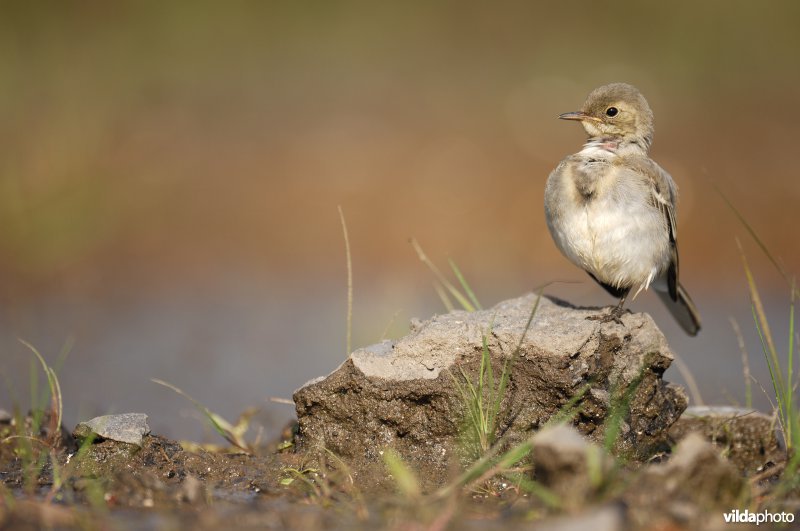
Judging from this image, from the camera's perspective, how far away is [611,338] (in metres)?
5.09

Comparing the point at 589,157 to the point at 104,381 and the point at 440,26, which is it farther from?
the point at 440,26

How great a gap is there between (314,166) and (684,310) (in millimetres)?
7618

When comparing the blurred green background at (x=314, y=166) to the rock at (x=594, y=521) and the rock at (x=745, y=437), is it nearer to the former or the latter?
the rock at (x=745, y=437)

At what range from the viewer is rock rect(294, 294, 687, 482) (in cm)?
484

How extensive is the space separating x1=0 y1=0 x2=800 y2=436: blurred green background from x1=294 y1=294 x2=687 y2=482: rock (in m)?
1.86

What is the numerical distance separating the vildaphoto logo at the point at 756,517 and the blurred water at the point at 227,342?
2532 millimetres

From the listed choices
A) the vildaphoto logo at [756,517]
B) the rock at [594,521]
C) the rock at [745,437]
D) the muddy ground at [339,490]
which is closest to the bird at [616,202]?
the rock at [745,437]

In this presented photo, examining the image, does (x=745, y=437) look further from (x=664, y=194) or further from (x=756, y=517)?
(x=756, y=517)

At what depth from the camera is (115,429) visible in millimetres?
4867

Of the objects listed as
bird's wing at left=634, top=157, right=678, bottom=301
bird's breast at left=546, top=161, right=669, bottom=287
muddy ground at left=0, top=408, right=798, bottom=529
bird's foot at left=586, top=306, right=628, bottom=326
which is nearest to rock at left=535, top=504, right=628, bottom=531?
muddy ground at left=0, top=408, right=798, bottom=529

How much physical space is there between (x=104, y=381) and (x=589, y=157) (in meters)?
4.18

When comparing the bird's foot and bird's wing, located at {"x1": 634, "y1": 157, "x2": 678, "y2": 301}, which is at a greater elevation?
bird's wing, located at {"x1": 634, "y1": 157, "x2": 678, "y2": 301}

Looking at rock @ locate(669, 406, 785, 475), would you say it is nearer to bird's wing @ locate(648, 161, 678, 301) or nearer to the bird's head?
bird's wing @ locate(648, 161, 678, 301)

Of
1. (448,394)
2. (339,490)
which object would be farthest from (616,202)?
(339,490)
